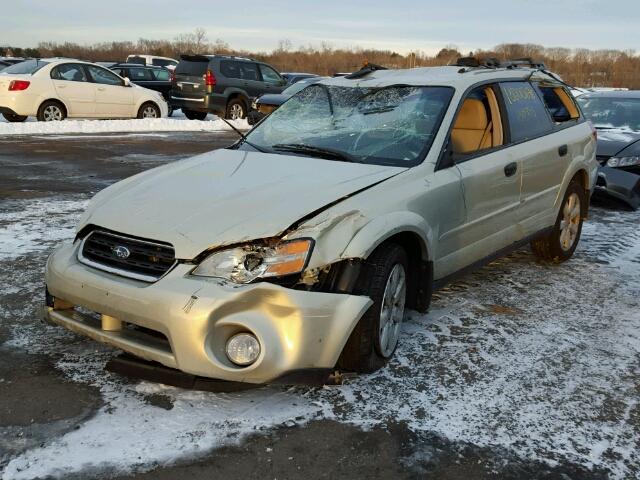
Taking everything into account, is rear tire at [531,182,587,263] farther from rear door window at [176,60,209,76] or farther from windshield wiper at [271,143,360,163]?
rear door window at [176,60,209,76]

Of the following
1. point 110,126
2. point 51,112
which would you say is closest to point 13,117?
point 51,112

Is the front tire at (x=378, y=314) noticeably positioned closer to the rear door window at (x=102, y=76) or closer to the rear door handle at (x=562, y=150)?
the rear door handle at (x=562, y=150)

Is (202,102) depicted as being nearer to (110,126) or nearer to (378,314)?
(110,126)

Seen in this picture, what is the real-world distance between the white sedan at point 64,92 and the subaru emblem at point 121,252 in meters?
13.3

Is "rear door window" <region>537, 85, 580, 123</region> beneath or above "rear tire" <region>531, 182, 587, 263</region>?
above

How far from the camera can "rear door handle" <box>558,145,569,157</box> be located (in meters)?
5.51

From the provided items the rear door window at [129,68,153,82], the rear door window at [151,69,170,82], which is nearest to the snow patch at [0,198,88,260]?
the rear door window at [129,68,153,82]

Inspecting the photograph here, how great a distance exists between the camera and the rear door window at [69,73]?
15469 mm

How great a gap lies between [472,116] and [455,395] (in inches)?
83.1

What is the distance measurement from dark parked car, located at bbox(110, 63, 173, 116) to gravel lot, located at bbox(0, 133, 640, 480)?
18.0m

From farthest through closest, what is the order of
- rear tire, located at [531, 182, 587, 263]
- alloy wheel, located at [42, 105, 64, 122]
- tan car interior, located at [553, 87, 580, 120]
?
1. alloy wheel, located at [42, 105, 64, 122]
2. tan car interior, located at [553, 87, 580, 120]
3. rear tire, located at [531, 182, 587, 263]

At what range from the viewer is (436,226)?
3.95m

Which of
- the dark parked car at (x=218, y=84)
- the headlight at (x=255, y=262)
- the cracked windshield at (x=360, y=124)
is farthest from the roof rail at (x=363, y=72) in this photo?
the dark parked car at (x=218, y=84)

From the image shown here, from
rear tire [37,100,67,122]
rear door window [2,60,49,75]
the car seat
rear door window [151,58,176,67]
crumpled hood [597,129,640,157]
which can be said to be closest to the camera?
the car seat
